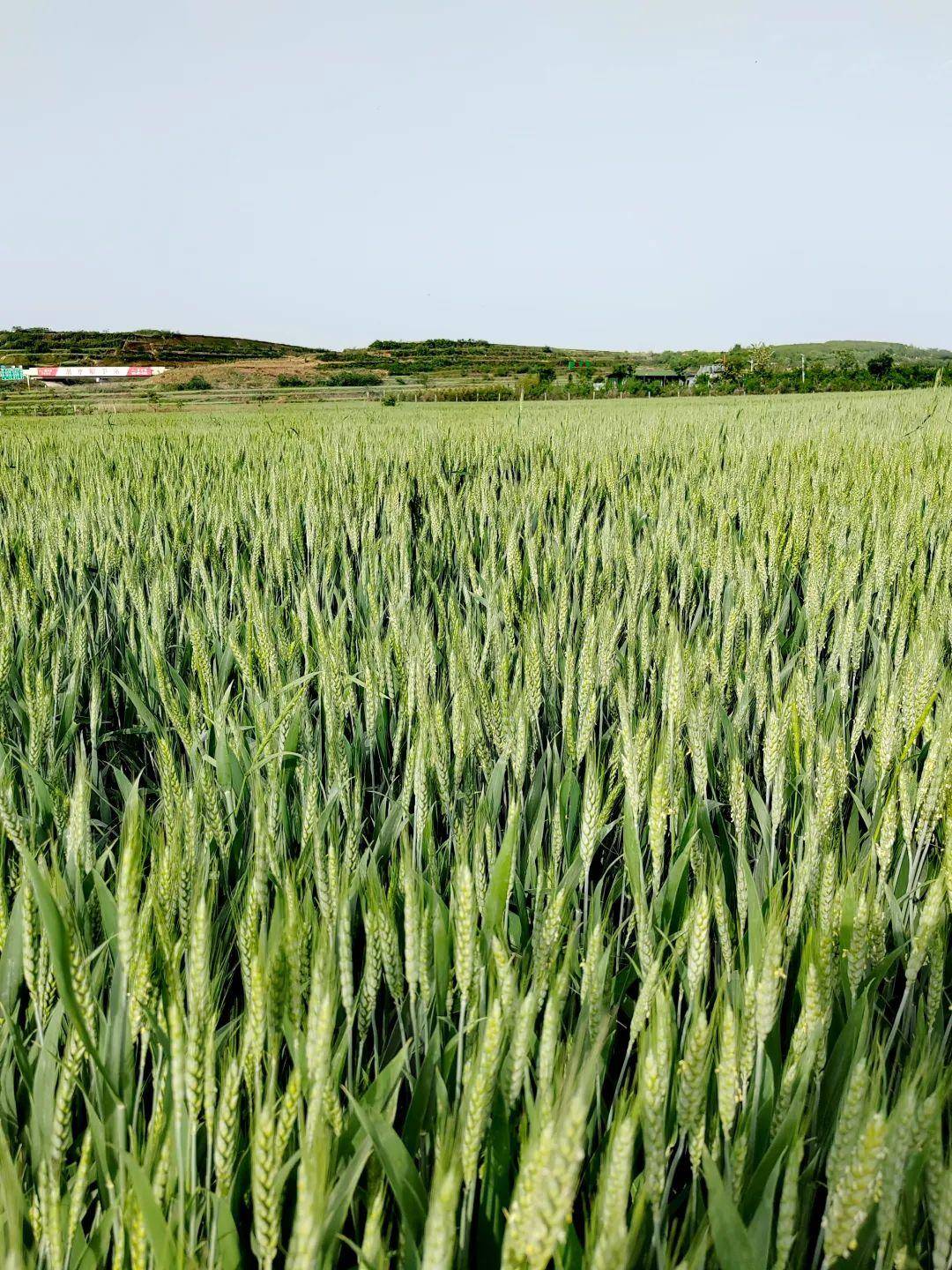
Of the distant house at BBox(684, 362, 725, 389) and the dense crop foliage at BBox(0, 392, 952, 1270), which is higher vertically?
the distant house at BBox(684, 362, 725, 389)

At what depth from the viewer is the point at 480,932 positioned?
782 mm

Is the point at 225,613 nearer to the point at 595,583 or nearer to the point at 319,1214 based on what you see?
the point at 595,583

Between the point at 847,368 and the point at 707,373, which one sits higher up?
the point at 847,368

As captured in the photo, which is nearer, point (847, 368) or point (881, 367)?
point (881, 367)

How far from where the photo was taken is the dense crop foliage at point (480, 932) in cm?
47

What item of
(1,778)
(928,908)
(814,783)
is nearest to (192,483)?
(1,778)

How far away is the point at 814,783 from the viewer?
1097mm

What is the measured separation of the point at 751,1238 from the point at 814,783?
0.70m

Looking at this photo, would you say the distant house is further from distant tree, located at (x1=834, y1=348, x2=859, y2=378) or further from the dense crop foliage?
the dense crop foliage

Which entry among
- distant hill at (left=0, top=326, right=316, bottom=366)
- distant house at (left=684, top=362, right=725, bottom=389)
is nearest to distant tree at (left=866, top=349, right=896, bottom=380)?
distant house at (left=684, top=362, right=725, bottom=389)

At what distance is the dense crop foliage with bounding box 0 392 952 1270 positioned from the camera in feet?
A: 1.56

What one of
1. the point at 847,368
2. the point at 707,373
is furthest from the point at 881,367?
the point at 707,373

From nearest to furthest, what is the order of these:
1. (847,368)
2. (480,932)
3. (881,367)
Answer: (480,932), (881,367), (847,368)

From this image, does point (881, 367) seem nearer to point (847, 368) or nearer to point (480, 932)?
point (847, 368)
